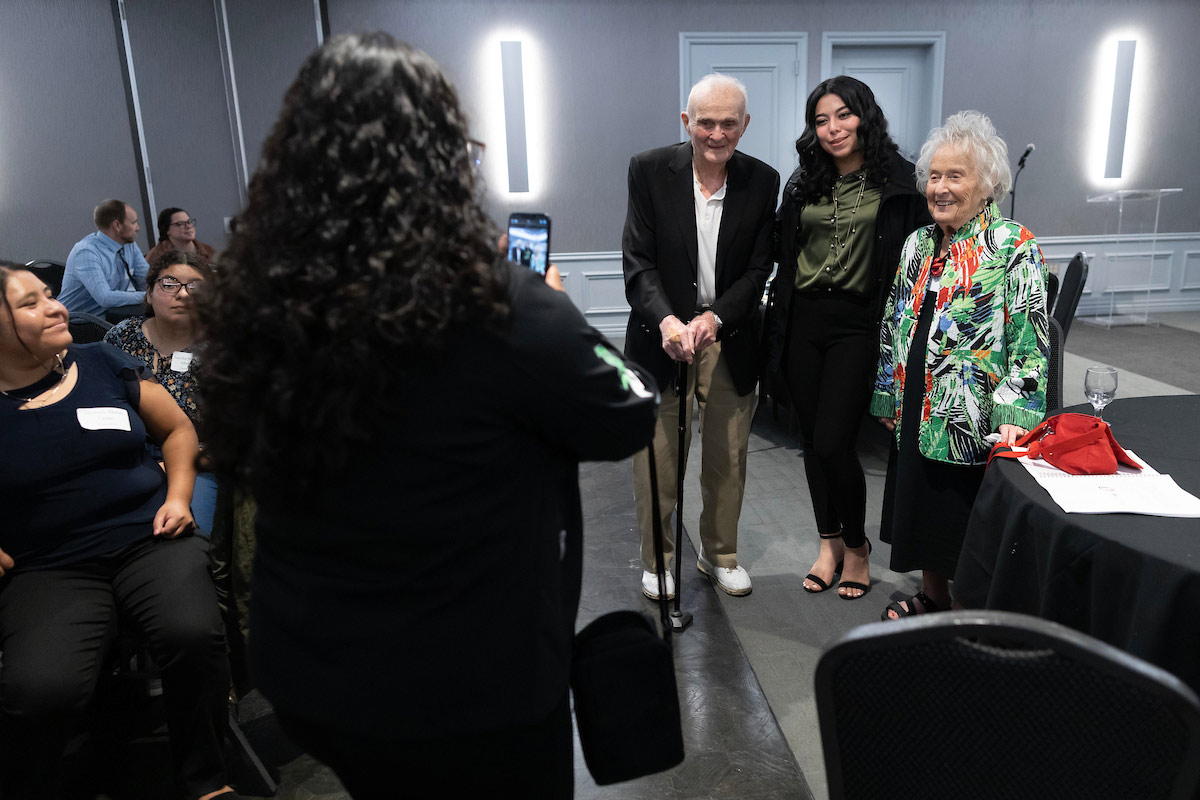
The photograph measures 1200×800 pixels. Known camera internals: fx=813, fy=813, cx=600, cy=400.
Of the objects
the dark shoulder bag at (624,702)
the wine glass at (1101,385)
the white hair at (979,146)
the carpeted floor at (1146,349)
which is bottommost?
the carpeted floor at (1146,349)

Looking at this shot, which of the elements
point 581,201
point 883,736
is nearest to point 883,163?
point 883,736

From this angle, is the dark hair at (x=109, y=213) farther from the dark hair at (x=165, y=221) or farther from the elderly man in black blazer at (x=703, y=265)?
the elderly man in black blazer at (x=703, y=265)

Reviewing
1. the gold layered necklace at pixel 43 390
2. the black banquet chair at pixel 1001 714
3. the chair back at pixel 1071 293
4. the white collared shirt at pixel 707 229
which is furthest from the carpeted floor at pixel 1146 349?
the gold layered necklace at pixel 43 390

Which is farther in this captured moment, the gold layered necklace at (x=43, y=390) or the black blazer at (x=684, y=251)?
the black blazer at (x=684, y=251)

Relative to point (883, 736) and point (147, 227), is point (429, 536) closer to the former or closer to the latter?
point (883, 736)

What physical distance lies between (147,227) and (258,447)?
5818 millimetres

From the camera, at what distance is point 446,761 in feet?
2.99

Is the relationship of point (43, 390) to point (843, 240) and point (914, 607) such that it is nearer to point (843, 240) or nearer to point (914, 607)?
point (843, 240)

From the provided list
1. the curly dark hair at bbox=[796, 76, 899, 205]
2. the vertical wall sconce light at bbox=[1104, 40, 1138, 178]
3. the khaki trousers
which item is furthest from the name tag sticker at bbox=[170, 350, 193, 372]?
the vertical wall sconce light at bbox=[1104, 40, 1138, 178]

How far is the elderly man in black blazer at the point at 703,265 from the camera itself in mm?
2328

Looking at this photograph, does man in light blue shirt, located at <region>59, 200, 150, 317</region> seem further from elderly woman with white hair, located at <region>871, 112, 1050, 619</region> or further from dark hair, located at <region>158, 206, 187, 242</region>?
elderly woman with white hair, located at <region>871, 112, 1050, 619</region>

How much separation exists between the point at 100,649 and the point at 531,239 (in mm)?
1252

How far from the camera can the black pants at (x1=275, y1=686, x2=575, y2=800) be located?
0.91 metres

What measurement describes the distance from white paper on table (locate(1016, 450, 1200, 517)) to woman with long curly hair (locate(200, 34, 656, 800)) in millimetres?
1024
